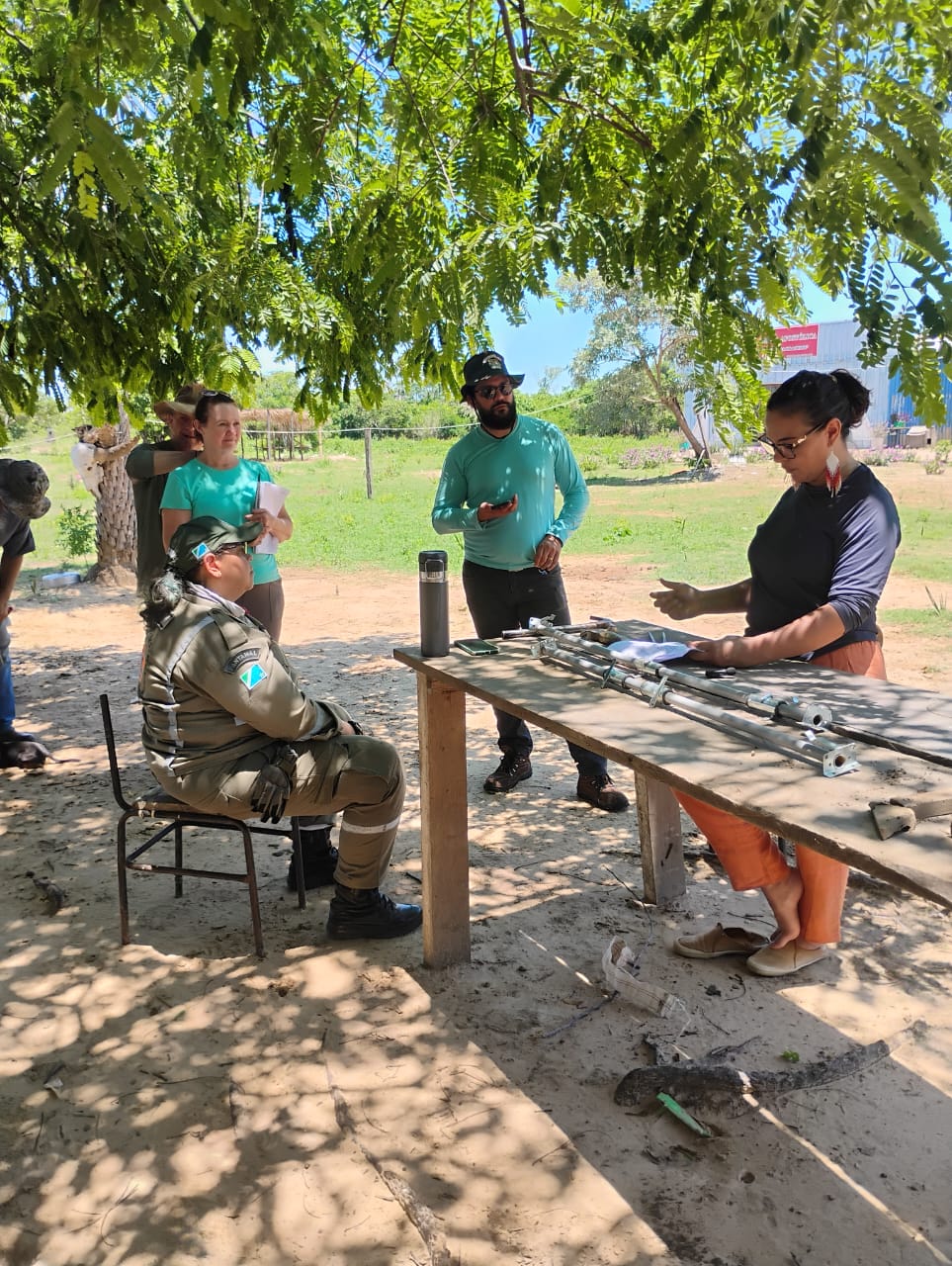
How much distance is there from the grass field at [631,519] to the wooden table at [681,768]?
619cm

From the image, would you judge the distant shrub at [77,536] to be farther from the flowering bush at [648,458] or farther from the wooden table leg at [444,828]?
the flowering bush at [648,458]

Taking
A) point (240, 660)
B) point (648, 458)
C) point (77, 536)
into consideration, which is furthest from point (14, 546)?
point (648, 458)

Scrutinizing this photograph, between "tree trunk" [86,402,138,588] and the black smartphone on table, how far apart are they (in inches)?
321

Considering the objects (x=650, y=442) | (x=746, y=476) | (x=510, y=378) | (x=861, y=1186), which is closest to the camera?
(x=861, y=1186)

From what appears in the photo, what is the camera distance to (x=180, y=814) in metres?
3.18

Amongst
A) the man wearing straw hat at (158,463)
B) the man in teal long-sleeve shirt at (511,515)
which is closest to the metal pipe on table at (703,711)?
the man in teal long-sleeve shirt at (511,515)

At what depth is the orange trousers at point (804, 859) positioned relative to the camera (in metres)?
2.74

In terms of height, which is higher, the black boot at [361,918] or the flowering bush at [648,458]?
the flowering bush at [648,458]

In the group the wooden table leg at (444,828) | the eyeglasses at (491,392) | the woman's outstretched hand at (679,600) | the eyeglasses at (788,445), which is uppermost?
the eyeglasses at (491,392)

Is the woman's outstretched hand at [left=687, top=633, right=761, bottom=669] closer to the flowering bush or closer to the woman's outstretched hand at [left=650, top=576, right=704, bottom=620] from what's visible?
the woman's outstretched hand at [left=650, top=576, right=704, bottom=620]

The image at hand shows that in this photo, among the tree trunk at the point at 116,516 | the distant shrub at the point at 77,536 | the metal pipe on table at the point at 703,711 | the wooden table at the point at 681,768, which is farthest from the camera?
the distant shrub at the point at 77,536

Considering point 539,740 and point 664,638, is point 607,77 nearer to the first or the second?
point 664,638

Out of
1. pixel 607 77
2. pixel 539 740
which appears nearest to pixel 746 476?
pixel 539 740

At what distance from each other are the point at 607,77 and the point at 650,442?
2669 cm
